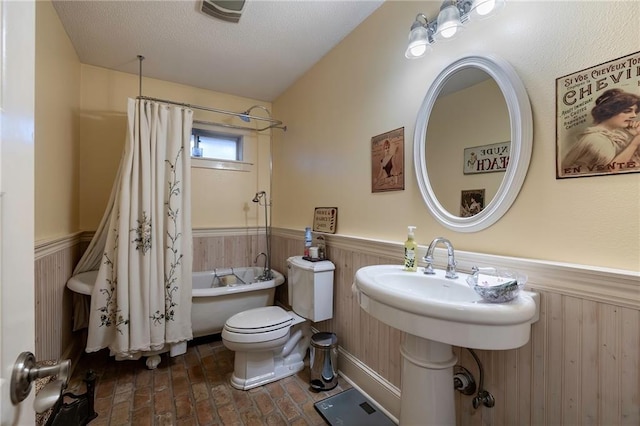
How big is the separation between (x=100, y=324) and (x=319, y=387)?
157cm

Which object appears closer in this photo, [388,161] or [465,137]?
[465,137]

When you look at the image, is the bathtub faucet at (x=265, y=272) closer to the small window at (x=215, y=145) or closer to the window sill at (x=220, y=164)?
the window sill at (x=220, y=164)

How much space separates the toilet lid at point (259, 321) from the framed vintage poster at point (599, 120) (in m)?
1.75

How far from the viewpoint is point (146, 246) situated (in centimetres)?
209

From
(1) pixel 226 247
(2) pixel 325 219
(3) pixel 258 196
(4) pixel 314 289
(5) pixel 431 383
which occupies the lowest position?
(5) pixel 431 383

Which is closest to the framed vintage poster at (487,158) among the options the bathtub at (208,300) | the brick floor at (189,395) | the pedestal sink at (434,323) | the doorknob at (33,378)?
the pedestal sink at (434,323)

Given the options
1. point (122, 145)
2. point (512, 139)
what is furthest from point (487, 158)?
point (122, 145)

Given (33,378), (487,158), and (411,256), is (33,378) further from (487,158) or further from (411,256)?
(487,158)

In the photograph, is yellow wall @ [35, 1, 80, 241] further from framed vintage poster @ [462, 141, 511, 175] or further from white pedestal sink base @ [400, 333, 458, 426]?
framed vintage poster @ [462, 141, 511, 175]

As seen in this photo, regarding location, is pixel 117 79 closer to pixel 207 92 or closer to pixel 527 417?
pixel 207 92

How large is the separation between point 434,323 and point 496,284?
0.31 meters

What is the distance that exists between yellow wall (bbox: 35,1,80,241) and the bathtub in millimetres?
420

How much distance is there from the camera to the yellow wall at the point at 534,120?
94cm

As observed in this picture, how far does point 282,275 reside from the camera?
2844 mm
